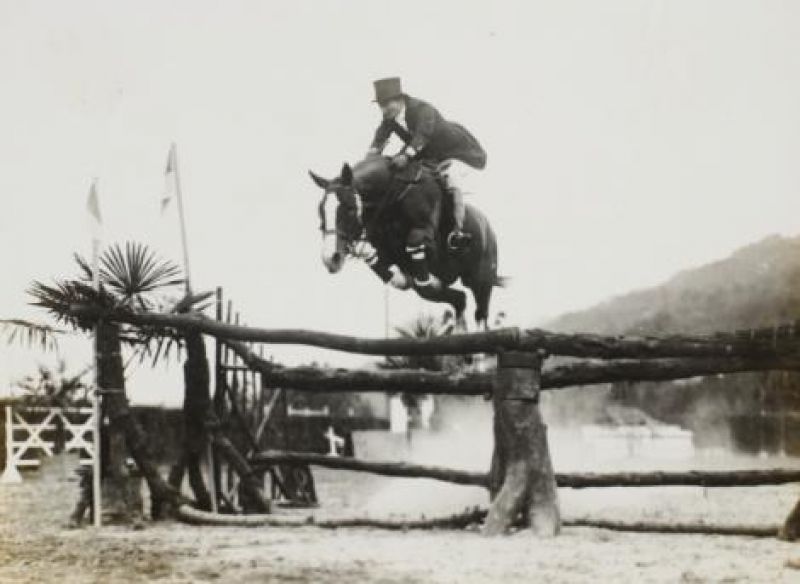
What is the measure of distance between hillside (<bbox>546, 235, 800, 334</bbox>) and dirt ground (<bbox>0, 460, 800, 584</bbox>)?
1729 mm

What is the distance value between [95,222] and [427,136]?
257 centimetres

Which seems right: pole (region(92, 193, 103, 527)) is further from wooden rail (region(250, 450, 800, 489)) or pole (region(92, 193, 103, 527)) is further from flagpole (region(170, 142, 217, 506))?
wooden rail (region(250, 450, 800, 489))

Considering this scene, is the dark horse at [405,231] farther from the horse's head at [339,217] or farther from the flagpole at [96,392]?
the flagpole at [96,392]

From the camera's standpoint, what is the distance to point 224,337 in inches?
273

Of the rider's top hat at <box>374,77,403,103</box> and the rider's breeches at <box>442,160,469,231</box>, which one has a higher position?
the rider's top hat at <box>374,77,403,103</box>

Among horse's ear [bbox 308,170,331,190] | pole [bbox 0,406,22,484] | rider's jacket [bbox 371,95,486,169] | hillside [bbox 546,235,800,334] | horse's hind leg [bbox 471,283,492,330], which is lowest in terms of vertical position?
pole [bbox 0,406,22,484]

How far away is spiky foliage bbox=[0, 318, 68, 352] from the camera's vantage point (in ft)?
24.5

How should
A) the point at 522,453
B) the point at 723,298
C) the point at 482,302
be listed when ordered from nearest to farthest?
the point at 522,453 → the point at 482,302 → the point at 723,298

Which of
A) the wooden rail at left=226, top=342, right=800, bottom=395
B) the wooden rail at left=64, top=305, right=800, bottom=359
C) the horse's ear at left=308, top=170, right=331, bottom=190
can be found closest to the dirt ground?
the wooden rail at left=226, top=342, right=800, bottom=395

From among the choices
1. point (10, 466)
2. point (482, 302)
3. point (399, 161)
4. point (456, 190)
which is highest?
point (399, 161)

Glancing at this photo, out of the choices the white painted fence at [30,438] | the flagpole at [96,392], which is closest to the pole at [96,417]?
the flagpole at [96,392]

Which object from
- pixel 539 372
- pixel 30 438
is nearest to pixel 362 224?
pixel 539 372

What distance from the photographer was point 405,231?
311 inches

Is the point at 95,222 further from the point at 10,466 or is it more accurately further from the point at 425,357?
the point at 10,466
